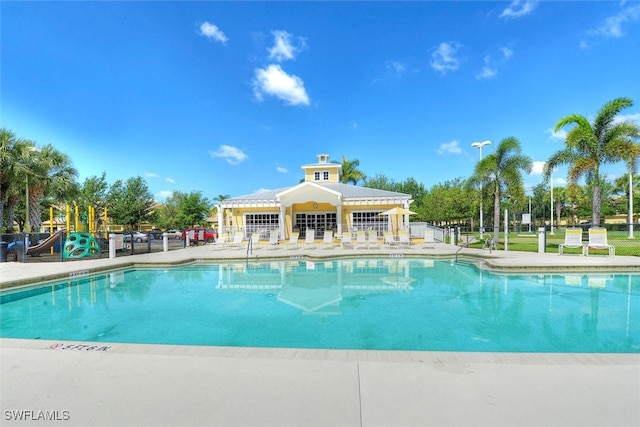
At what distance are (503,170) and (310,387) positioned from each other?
20.5 m

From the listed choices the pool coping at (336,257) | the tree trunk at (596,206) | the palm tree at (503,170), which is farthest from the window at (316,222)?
the tree trunk at (596,206)

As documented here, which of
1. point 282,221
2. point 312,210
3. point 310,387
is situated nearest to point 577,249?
point 312,210

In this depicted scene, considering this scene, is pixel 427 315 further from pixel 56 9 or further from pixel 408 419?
pixel 56 9

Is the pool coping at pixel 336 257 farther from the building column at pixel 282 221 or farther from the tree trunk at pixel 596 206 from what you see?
the building column at pixel 282 221

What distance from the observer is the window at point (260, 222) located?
2498cm

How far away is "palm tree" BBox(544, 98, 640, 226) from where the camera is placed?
16.2m

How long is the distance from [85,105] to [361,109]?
2178 cm

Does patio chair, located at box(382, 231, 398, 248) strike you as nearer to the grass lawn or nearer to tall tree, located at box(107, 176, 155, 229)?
the grass lawn

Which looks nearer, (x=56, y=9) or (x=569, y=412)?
(x=569, y=412)

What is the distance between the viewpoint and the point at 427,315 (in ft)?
21.5

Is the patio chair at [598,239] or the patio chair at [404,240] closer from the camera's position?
the patio chair at [598,239]

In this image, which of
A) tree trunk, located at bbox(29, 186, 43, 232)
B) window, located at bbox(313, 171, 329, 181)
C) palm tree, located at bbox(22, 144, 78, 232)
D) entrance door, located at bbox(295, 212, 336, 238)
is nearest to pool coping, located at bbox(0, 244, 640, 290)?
entrance door, located at bbox(295, 212, 336, 238)

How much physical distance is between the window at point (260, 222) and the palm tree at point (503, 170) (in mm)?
15440

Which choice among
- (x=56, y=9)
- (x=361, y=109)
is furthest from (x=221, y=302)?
(x=361, y=109)
